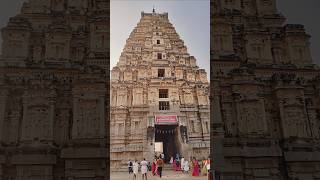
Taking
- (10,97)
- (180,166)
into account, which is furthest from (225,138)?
(180,166)

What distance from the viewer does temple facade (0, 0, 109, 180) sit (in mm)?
6953

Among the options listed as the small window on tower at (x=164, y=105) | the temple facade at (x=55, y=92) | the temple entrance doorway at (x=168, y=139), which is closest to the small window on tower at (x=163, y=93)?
the small window on tower at (x=164, y=105)

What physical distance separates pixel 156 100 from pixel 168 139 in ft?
6.91

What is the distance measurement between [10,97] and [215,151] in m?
4.48

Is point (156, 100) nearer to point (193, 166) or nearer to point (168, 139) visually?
point (168, 139)

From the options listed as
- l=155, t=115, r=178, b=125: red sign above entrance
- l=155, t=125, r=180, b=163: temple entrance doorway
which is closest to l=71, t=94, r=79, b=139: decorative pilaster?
l=155, t=115, r=178, b=125: red sign above entrance

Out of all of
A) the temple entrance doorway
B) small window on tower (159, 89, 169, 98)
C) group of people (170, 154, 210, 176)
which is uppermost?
small window on tower (159, 89, 169, 98)

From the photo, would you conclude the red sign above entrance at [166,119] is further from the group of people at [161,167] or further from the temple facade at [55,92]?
the temple facade at [55,92]

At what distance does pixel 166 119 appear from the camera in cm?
1570

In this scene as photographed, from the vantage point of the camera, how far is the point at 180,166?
12641 millimetres

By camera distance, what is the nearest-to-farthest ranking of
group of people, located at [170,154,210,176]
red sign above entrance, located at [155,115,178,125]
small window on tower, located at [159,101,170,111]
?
group of people, located at [170,154,210,176] < red sign above entrance, located at [155,115,178,125] < small window on tower, located at [159,101,170,111]

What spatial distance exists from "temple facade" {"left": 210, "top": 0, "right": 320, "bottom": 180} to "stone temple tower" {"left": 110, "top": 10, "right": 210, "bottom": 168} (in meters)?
7.01

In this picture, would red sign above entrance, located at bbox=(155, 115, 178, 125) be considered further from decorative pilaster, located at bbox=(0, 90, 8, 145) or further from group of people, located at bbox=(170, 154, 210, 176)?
decorative pilaster, located at bbox=(0, 90, 8, 145)

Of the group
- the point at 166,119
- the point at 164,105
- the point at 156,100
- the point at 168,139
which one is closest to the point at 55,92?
the point at 166,119
